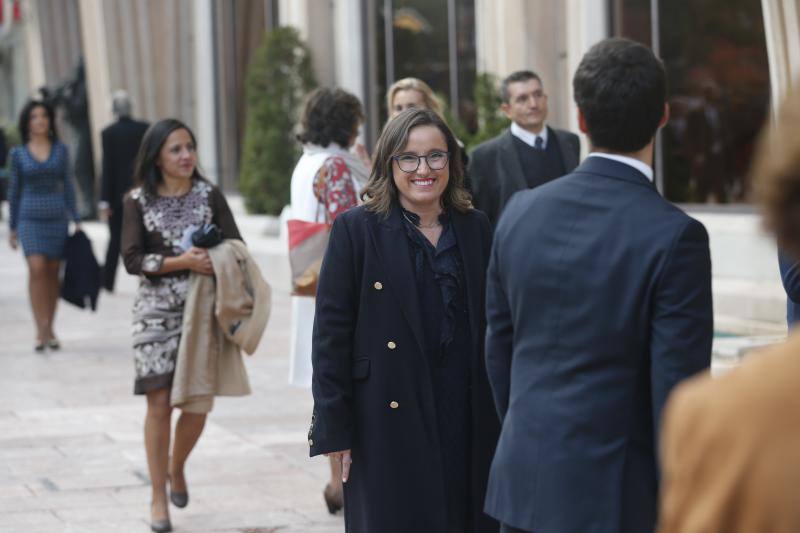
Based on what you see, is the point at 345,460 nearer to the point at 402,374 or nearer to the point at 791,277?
the point at 402,374

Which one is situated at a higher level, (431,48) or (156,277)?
(431,48)

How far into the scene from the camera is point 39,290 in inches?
467

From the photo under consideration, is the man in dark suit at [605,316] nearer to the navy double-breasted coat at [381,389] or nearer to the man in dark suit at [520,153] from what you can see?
the navy double-breasted coat at [381,389]

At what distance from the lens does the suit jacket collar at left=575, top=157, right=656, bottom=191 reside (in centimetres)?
305

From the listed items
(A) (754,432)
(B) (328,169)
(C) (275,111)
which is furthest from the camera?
(C) (275,111)

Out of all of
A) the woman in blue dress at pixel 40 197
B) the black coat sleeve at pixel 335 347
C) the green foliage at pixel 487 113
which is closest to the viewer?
the black coat sleeve at pixel 335 347

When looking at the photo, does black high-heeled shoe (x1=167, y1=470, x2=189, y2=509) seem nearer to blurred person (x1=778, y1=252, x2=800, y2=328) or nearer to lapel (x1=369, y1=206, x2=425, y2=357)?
lapel (x1=369, y1=206, x2=425, y2=357)

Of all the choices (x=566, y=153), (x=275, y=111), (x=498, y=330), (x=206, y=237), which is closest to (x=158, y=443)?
(x=206, y=237)

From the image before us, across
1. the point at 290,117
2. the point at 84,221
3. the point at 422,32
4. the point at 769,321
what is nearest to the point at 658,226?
the point at 769,321

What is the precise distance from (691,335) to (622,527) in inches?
16.9

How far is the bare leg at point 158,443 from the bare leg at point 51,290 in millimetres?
6007

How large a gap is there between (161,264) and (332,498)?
128 cm

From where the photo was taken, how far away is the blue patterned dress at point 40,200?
1173cm

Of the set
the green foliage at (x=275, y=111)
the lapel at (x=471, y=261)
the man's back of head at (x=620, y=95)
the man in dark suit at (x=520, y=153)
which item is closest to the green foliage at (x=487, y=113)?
the man in dark suit at (x=520, y=153)
